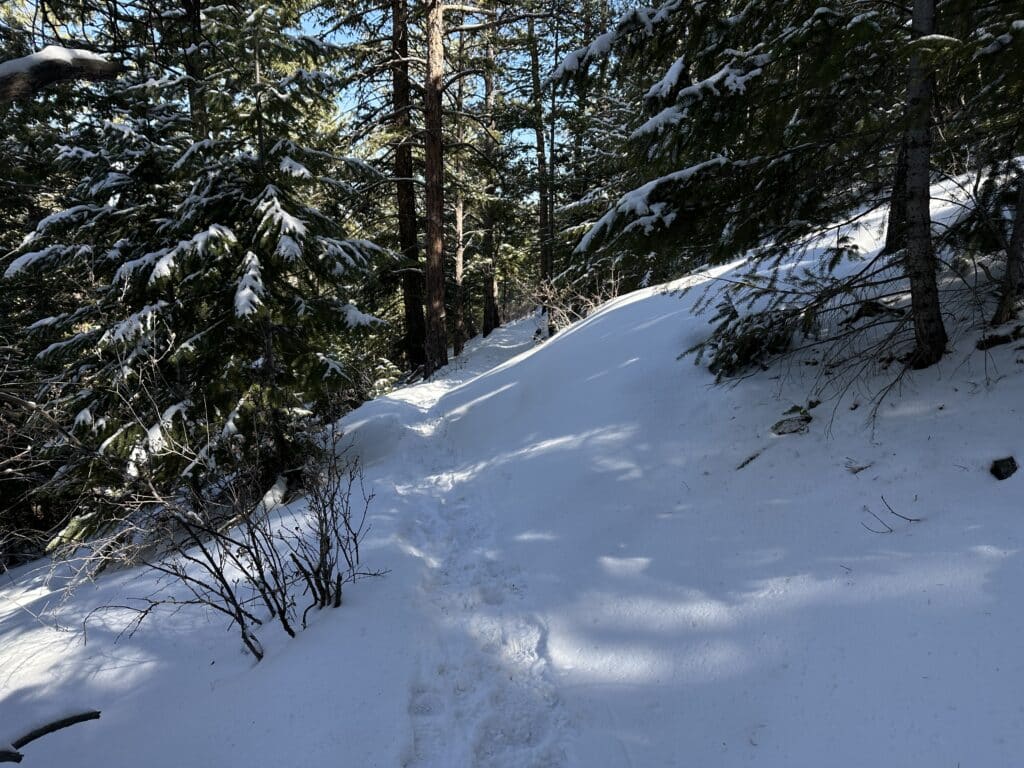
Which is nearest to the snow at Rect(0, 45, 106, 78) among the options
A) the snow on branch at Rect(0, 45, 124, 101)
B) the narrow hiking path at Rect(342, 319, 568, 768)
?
the snow on branch at Rect(0, 45, 124, 101)

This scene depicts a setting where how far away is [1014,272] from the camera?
12.2 feet

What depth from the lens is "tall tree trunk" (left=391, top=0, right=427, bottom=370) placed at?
38.9 ft

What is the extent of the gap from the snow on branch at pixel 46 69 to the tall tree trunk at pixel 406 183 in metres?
9.26

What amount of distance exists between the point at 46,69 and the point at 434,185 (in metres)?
9.97

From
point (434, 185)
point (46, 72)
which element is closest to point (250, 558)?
point (46, 72)

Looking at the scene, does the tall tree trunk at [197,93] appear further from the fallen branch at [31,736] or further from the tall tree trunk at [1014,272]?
the tall tree trunk at [1014,272]

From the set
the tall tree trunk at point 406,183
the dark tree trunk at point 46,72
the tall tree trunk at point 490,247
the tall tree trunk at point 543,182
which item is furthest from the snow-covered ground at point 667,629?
the tall tree trunk at point 490,247

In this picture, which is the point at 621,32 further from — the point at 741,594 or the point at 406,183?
the point at 406,183

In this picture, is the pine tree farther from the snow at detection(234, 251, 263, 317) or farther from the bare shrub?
the bare shrub

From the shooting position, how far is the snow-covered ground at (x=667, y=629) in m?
2.46

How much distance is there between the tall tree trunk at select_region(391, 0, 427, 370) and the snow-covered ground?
8.29m

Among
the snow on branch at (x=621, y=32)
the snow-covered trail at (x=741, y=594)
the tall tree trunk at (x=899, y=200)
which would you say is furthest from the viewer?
the tall tree trunk at (x=899, y=200)

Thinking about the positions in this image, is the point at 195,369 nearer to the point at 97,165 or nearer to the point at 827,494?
the point at 97,165

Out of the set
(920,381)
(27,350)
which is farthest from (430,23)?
(920,381)
